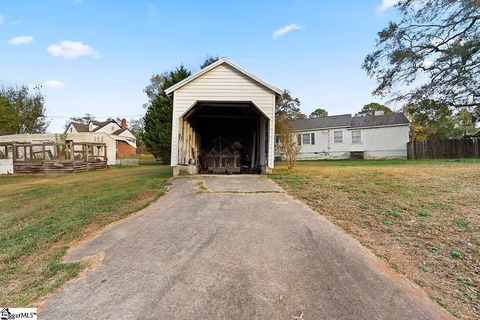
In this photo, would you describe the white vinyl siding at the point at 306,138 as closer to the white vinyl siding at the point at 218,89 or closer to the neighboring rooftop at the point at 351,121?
the neighboring rooftop at the point at 351,121

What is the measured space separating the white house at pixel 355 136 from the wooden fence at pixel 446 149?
1573mm

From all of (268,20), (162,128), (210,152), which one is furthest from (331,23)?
(162,128)

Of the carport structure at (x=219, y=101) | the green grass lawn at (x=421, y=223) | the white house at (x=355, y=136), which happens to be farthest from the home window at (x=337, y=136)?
the green grass lawn at (x=421, y=223)

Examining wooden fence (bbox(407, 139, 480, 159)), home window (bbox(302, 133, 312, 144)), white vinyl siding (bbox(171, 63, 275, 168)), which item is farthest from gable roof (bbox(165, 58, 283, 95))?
home window (bbox(302, 133, 312, 144))

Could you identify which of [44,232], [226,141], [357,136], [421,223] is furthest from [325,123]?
[44,232]

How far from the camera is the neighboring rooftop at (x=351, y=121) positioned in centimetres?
2483

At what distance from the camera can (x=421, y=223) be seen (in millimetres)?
4527

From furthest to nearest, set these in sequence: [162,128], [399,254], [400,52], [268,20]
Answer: [162,128] < [400,52] < [268,20] < [399,254]

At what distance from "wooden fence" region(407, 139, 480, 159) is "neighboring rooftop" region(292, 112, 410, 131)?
2.97 metres

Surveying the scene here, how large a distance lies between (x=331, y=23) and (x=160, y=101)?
48.4 feet

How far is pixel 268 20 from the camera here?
12.4 meters

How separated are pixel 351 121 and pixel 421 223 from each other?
24383 millimetres

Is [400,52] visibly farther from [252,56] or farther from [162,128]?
[162,128]

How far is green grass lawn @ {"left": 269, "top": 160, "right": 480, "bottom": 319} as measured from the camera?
2867 mm
